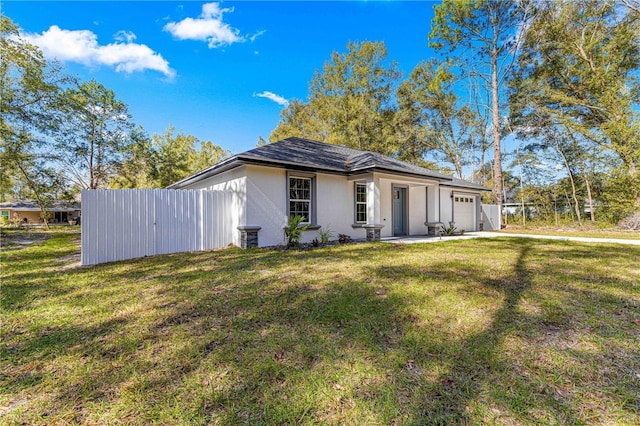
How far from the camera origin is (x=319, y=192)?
30.7 feet

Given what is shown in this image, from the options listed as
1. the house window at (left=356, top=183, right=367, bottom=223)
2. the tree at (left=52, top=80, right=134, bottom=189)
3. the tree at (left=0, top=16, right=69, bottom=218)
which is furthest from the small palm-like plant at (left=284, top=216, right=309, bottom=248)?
the tree at (left=52, top=80, right=134, bottom=189)

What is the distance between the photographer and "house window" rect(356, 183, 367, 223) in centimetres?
1047

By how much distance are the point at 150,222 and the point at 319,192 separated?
5163 mm

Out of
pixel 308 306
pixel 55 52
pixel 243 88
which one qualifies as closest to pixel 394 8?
pixel 243 88

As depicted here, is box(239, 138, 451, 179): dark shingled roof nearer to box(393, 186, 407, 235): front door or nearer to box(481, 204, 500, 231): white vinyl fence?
box(393, 186, 407, 235): front door

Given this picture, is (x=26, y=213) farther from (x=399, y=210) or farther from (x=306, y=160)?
(x=399, y=210)

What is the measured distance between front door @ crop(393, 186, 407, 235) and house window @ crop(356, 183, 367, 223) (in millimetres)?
1716

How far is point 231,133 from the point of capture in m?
22.6

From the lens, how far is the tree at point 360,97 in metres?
21.4

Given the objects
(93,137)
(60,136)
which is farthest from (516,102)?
(60,136)

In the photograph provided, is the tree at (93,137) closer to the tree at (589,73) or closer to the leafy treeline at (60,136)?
the leafy treeline at (60,136)

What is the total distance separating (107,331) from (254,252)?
14.9 ft

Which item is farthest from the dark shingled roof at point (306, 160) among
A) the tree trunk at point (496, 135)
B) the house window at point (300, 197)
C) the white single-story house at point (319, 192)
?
the tree trunk at point (496, 135)

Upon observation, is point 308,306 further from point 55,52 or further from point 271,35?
point 55,52
